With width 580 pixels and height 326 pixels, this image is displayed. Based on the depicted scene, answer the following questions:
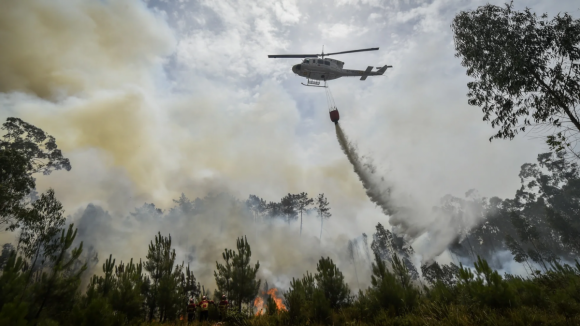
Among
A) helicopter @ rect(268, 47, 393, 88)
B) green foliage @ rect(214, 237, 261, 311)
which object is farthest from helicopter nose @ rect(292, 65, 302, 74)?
green foliage @ rect(214, 237, 261, 311)

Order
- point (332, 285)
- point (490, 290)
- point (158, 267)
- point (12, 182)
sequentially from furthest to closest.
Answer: point (12, 182) < point (158, 267) < point (332, 285) < point (490, 290)

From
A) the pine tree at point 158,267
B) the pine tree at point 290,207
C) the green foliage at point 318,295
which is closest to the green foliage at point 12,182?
the pine tree at point 158,267

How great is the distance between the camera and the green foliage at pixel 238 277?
1911 centimetres

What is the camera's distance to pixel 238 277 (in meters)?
19.4

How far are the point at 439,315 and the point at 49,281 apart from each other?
46.2 ft

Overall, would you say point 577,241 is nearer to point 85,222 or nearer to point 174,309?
point 174,309

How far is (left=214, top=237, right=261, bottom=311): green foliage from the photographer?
→ 19109 mm

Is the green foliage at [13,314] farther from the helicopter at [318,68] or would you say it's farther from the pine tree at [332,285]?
the helicopter at [318,68]

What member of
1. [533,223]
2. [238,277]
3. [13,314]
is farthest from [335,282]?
[533,223]

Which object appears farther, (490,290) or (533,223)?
(533,223)

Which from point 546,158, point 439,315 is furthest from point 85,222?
point 546,158

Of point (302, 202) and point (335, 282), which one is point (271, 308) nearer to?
point (335, 282)

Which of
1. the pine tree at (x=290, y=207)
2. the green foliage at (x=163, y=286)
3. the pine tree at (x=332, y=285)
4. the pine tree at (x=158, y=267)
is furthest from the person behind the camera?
the pine tree at (x=290, y=207)

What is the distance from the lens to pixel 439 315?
9.25 meters
